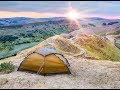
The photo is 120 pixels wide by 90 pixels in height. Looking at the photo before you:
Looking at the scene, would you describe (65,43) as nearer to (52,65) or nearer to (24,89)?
(52,65)

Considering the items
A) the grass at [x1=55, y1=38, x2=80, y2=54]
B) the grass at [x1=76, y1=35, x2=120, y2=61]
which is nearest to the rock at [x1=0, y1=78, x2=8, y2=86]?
the grass at [x1=55, y1=38, x2=80, y2=54]

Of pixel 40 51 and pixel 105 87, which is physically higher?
pixel 40 51

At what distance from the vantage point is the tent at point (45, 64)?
2797 centimetres

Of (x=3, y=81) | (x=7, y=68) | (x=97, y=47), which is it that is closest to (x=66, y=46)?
(x=97, y=47)

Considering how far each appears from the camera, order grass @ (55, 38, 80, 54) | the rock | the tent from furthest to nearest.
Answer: grass @ (55, 38, 80, 54)
the tent
the rock

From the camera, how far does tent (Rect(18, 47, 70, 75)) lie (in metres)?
28.0

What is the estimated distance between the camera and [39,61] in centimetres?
2855

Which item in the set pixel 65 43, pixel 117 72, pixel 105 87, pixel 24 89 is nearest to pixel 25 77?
pixel 24 89

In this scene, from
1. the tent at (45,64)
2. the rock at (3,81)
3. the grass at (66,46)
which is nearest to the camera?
the rock at (3,81)

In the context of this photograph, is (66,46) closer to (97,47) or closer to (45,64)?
(97,47)

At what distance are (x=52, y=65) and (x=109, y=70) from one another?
5.68 meters

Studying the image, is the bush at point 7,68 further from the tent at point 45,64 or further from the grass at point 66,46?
the grass at point 66,46

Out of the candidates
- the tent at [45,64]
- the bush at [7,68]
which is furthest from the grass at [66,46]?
the bush at [7,68]

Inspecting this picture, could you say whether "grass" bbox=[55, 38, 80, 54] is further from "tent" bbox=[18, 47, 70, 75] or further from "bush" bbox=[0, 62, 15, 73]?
"bush" bbox=[0, 62, 15, 73]
